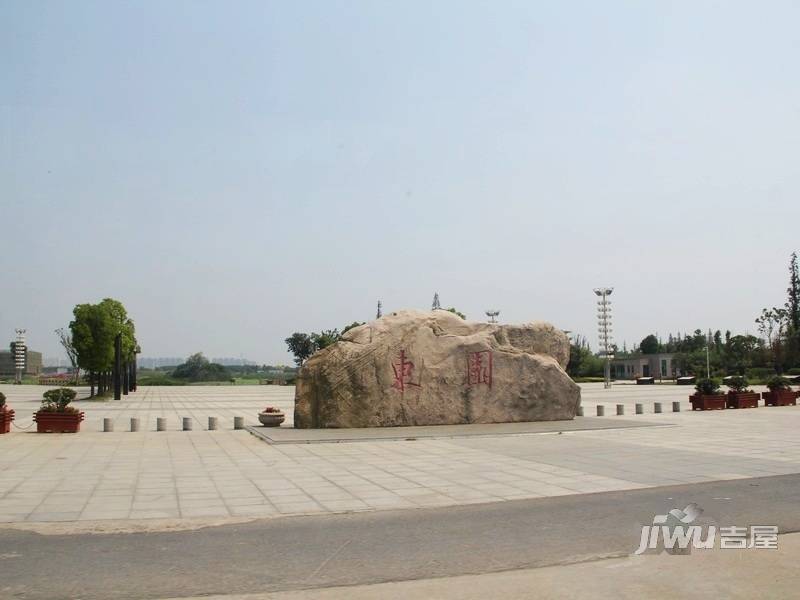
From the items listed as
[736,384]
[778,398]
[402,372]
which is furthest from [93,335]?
[778,398]

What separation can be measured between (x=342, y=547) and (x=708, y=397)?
68.3ft

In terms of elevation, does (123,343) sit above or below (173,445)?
above

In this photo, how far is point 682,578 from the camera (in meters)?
5.23

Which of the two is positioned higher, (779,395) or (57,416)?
(57,416)

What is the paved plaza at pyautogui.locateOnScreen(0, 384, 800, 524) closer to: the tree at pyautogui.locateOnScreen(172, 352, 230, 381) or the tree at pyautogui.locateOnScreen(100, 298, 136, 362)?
the tree at pyautogui.locateOnScreen(100, 298, 136, 362)

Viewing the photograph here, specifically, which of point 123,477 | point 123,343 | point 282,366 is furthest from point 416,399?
point 282,366

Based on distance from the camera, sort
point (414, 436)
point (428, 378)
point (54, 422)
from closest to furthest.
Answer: point (414, 436) → point (54, 422) → point (428, 378)

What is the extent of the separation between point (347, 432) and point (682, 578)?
11408 mm

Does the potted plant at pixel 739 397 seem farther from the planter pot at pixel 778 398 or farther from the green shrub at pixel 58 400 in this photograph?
the green shrub at pixel 58 400

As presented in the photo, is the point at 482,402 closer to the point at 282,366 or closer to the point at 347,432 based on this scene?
the point at 347,432

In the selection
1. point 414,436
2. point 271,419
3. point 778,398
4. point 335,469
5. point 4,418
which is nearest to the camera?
point 335,469

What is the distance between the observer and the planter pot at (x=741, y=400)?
79.9 feet

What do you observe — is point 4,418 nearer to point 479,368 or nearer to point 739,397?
point 479,368

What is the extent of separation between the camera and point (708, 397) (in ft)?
78.8
